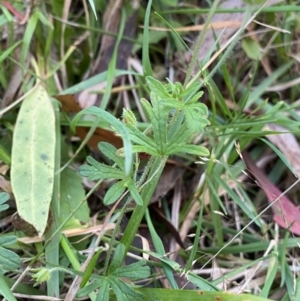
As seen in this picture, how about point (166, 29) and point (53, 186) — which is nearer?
point (53, 186)

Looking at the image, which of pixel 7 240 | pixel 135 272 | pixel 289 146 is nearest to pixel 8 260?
pixel 7 240

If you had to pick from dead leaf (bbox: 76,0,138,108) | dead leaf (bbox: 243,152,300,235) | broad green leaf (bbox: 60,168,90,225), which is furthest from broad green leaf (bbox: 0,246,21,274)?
dead leaf (bbox: 76,0,138,108)

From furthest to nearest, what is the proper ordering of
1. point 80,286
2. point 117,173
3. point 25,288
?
point 25,288
point 80,286
point 117,173

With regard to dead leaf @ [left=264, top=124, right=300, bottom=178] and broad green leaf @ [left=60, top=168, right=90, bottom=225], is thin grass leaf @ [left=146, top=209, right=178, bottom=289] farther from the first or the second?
dead leaf @ [left=264, top=124, right=300, bottom=178]

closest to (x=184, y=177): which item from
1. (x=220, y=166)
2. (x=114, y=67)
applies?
(x=220, y=166)

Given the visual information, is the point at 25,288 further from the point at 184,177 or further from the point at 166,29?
the point at 166,29
